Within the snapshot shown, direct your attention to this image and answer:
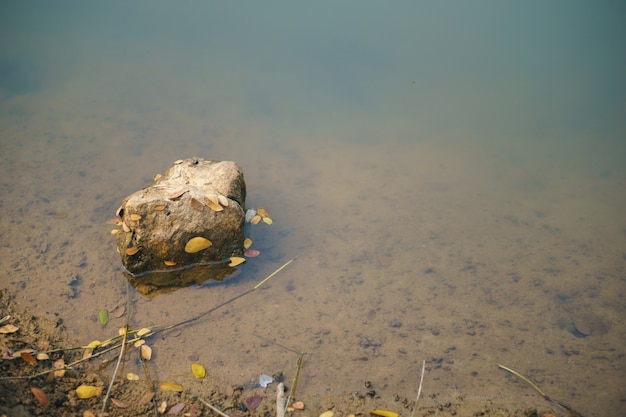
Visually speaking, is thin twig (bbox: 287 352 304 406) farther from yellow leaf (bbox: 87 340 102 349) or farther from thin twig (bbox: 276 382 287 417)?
yellow leaf (bbox: 87 340 102 349)

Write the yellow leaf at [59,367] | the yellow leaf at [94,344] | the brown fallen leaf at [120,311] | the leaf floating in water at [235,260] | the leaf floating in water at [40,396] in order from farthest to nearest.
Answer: the leaf floating in water at [235,260], the brown fallen leaf at [120,311], the yellow leaf at [94,344], the yellow leaf at [59,367], the leaf floating in water at [40,396]

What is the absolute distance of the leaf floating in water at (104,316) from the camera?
2895 mm

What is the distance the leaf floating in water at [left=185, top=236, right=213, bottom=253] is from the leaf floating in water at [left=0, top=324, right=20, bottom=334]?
1115 millimetres

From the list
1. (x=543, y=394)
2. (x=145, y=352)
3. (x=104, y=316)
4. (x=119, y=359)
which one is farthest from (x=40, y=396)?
(x=543, y=394)

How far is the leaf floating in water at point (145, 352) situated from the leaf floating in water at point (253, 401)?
0.70 meters

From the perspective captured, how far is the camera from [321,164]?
4816mm

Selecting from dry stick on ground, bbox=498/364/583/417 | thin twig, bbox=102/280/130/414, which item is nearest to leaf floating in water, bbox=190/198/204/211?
thin twig, bbox=102/280/130/414

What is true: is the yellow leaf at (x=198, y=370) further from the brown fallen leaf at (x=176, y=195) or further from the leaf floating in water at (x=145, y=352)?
the brown fallen leaf at (x=176, y=195)

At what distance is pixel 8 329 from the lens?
2.64 metres

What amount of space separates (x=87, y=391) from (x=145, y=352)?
408 millimetres

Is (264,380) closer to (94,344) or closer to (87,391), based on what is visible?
(87,391)

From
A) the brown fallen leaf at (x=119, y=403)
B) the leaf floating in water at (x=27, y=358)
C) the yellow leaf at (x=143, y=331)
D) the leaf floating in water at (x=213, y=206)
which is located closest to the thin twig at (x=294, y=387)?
the brown fallen leaf at (x=119, y=403)

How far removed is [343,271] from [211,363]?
1.30 meters

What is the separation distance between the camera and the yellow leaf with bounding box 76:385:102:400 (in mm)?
2346
